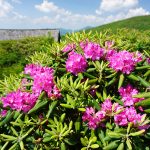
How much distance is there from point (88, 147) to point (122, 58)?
95 centimetres

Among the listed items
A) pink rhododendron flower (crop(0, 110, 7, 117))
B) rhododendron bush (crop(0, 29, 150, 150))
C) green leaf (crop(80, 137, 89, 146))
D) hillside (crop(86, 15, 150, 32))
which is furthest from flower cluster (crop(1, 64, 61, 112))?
hillside (crop(86, 15, 150, 32))

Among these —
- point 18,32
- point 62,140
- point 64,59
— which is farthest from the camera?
point 18,32

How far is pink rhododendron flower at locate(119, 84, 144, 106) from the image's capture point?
3.46 metres

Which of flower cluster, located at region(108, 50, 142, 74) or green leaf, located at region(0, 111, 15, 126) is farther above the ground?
flower cluster, located at region(108, 50, 142, 74)

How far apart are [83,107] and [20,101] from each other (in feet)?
1.94

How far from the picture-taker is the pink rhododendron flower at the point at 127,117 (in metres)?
3.20

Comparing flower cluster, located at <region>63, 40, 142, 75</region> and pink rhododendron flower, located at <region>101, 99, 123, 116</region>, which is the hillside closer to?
flower cluster, located at <region>63, 40, 142, 75</region>

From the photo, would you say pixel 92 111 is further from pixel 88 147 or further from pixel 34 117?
pixel 34 117

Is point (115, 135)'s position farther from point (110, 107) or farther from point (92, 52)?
point (92, 52)

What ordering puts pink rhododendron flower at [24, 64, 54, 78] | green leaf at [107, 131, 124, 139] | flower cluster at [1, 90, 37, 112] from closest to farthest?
green leaf at [107, 131, 124, 139]
flower cluster at [1, 90, 37, 112]
pink rhododendron flower at [24, 64, 54, 78]

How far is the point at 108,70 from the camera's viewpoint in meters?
3.77

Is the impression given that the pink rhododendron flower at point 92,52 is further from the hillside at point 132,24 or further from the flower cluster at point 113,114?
the hillside at point 132,24

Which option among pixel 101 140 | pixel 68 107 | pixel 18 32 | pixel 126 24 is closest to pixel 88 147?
pixel 101 140

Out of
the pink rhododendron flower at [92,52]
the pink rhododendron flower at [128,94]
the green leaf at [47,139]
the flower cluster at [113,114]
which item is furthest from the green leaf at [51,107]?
the pink rhododendron flower at [92,52]
